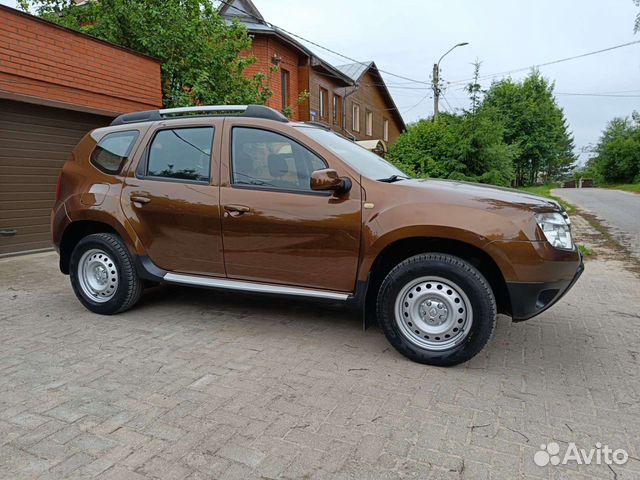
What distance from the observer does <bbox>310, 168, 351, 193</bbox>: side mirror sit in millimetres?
3420

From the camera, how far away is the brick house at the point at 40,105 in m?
7.20

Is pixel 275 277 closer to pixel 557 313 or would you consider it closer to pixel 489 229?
pixel 489 229

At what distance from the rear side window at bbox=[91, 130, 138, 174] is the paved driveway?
4.88ft

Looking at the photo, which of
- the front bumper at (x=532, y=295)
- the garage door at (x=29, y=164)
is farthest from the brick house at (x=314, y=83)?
the front bumper at (x=532, y=295)

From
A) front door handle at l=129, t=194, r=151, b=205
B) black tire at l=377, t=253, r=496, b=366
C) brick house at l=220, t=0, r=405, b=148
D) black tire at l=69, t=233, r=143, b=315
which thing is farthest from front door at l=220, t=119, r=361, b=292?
brick house at l=220, t=0, r=405, b=148

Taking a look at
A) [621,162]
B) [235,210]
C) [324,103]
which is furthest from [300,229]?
[621,162]

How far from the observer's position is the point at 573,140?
3455 inches

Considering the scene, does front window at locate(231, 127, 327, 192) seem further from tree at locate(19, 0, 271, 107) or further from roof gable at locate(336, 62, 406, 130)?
roof gable at locate(336, 62, 406, 130)

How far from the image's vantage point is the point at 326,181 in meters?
3.42

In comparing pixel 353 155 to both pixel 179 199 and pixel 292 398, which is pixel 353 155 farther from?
pixel 292 398

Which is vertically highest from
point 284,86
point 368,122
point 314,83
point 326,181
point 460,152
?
point 314,83

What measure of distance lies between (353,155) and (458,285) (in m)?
1.48

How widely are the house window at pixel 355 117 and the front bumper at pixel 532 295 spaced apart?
23.7m

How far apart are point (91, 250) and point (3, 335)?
40.6 inches
